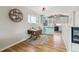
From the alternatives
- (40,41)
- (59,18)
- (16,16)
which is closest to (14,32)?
(16,16)

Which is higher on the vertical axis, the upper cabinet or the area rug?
the upper cabinet

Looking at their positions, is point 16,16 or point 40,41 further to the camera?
point 40,41

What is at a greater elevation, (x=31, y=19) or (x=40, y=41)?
(x=31, y=19)

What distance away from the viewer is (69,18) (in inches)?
67.0

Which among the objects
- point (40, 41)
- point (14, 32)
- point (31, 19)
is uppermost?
point (31, 19)

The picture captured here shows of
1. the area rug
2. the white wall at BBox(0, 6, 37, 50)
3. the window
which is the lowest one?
the area rug

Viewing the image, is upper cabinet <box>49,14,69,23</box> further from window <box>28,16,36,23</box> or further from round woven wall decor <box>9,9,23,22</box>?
round woven wall decor <box>9,9,23,22</box>

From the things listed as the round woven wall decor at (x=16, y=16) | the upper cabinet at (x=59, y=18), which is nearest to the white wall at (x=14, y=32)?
the round woven wall decor at (x=16, y=16)

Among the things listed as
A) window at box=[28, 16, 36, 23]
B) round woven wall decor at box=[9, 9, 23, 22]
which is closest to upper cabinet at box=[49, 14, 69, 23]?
window at box=[28, 16, 36, 23]

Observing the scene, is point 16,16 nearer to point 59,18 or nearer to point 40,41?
point 40,41

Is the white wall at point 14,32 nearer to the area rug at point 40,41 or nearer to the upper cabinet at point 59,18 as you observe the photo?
the area rug at point 40,41

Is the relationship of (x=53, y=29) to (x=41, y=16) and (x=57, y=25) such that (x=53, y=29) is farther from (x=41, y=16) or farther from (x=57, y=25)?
(x=41, y=16)

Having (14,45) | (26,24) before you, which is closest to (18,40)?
(14,45)
